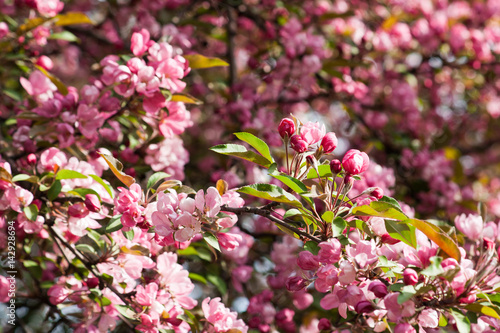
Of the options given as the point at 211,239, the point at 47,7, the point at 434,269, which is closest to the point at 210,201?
the point at 211,239

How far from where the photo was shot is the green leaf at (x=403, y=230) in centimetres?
109

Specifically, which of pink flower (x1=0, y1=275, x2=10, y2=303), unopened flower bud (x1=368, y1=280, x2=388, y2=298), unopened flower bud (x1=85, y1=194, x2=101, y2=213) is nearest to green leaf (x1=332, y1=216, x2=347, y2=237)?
unopened flower bud (x1=368, y1=280, x2=388, y2=298)

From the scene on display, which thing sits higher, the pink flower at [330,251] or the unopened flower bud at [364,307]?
the pink flower at [330,251]

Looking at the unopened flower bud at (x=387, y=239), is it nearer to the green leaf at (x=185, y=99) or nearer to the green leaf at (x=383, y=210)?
the green leaf at (x=383, y=210)

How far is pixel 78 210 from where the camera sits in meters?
1.33

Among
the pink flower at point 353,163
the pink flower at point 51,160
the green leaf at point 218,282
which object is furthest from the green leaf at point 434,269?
the pink flower at point 51,160

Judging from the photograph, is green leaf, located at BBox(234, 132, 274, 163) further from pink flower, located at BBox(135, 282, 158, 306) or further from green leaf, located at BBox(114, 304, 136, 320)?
green leaf, located at BBox(114, 304, 136, 320)

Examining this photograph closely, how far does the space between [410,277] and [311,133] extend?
0.41 meters

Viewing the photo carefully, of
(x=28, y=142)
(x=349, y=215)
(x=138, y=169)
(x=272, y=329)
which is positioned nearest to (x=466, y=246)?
(x=272, y=329)

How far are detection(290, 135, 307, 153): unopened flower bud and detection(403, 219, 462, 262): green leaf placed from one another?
0.29 meters

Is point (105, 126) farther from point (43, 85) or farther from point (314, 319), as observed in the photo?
point (314, 319)

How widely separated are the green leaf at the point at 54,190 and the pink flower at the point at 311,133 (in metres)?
Result: 0.68

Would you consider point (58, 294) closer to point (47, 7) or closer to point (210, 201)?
point (210, 201)

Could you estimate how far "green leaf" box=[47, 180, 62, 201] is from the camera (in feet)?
4.36
